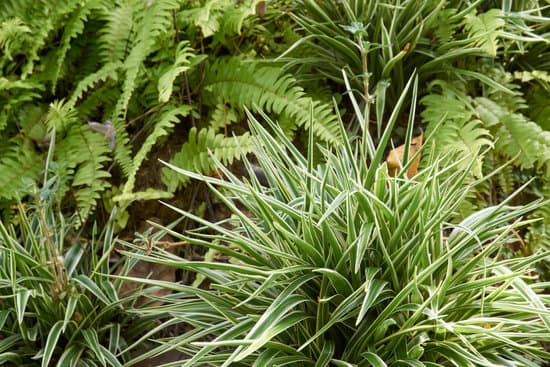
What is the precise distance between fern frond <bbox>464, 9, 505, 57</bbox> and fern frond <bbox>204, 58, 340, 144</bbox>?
61 centimetres

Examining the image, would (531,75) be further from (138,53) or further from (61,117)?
(61,117)

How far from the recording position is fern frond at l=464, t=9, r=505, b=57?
218 centimetres

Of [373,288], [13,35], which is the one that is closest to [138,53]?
[13,35]

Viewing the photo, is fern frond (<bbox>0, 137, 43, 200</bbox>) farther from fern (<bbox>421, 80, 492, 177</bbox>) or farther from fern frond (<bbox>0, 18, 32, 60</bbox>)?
fern (<bbox>421, 80, 492, 177</bbox>)

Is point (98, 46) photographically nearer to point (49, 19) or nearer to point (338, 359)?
point (49, 19)

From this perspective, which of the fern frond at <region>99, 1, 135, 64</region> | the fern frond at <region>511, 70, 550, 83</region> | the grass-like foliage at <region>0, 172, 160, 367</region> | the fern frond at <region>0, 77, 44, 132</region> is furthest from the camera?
the fern frond at <region>99, 1, 135, 64</region>

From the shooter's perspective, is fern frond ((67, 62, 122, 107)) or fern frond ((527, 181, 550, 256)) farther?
fern frond ((67, 62, 122, 107))

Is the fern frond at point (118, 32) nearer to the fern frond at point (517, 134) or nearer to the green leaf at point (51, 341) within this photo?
the green leaf at point (51, 341)

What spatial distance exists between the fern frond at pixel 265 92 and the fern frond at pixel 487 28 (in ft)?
2.00

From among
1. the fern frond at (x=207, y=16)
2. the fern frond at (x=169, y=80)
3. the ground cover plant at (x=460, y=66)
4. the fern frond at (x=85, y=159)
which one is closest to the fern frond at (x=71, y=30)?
the fern frond at (x=85, y=159)

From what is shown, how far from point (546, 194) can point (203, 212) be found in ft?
4.55

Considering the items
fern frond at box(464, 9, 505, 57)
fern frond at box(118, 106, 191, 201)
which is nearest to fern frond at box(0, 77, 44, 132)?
fern frond at box(118, 106, 191, 201)

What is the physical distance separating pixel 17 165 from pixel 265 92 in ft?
3.45

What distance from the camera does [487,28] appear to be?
7.32 ft
